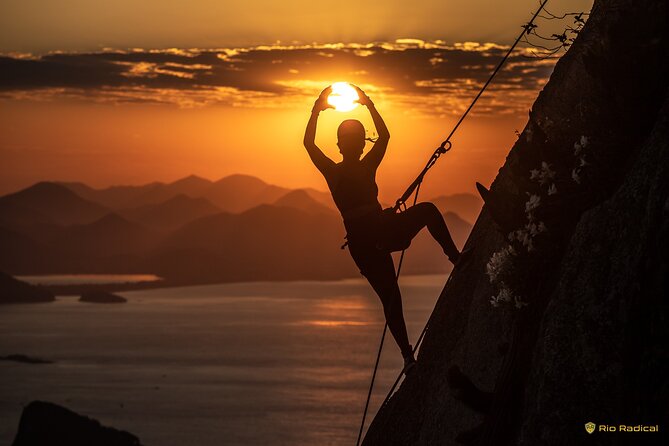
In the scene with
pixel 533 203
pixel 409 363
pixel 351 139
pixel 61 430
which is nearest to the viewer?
pixel 533 203

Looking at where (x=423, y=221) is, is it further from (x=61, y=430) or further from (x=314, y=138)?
(x=61, y=430)

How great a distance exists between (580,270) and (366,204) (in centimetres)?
430

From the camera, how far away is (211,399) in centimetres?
17562

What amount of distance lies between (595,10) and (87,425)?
144 meters

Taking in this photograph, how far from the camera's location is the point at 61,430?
14825cm

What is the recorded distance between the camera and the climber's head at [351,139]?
11.4 metres

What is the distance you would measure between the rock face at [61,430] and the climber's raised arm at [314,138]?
137022mm

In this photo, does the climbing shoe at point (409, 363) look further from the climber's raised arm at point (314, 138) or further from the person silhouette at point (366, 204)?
the climber's raised arm at point (314, 138)

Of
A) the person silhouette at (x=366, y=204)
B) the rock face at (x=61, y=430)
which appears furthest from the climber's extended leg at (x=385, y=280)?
the rock face at (x=61, y=430)

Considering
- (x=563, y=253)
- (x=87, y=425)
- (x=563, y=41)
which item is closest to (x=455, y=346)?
(x=563, y=253)

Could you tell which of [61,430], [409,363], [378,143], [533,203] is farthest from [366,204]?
[61,430]

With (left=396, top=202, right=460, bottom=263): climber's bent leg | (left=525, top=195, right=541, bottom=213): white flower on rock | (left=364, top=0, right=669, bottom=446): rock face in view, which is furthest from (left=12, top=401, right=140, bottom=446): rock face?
(left=525, top=195, right=541, bottom=213): white flower on rock

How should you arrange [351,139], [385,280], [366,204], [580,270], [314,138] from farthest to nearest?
[385,280]
[314,138]
[366,204]
[351,139]
[580,270]

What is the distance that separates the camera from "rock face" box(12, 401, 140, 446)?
143 meters
